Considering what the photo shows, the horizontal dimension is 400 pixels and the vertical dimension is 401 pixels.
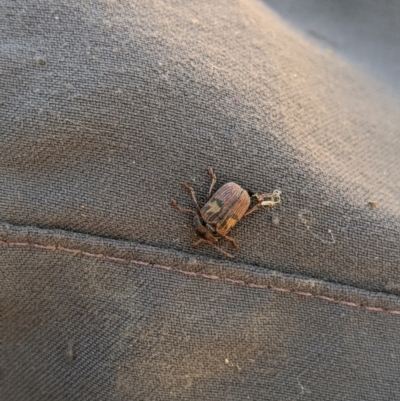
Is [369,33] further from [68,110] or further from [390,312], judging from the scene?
[68,110]

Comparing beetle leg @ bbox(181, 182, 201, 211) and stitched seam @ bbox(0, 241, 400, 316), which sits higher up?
beetle leg @ bbox(181, 182, 201, 211)

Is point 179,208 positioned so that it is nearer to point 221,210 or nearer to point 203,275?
point 221,210

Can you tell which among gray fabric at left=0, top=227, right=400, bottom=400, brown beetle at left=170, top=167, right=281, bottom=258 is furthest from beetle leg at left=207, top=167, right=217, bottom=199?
gray fabric at left=0, top=227, right=400, bottom=400

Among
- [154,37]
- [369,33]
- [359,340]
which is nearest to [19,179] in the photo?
[154,37]

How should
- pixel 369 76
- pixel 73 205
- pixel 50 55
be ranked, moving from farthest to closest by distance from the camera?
pixel 369 76
pixel 50 55
pixel 73 205

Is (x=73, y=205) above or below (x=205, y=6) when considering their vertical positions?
below

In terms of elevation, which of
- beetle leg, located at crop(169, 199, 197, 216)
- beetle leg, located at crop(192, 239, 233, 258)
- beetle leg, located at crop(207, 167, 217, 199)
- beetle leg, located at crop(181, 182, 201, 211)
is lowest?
beetle leg, located at crop(192, 239, 233, 258)

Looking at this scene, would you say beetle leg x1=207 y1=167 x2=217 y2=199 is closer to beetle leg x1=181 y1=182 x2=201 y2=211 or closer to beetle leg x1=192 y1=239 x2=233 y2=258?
beetle leg x1=181 y1=182 x2=201 y2=211
